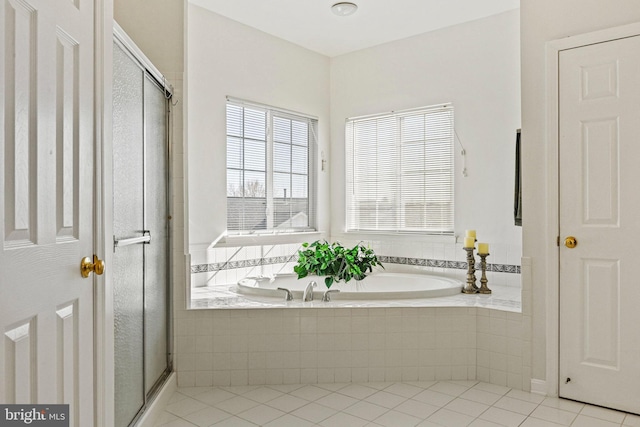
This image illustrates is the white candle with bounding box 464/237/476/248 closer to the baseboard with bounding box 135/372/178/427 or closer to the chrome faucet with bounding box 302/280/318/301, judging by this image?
the chrome faucet with bounding box 302/280/318/301

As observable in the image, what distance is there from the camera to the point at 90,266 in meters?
1.54

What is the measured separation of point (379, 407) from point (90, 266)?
1728mm

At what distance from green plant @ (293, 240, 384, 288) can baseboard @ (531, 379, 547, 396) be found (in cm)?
144

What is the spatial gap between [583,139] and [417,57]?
1951mm

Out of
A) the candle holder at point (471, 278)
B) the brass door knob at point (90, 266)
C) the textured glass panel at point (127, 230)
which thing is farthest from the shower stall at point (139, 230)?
the candle holder at point (471, 278)

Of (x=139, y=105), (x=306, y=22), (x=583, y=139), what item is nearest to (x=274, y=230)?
(x=306, y=22)

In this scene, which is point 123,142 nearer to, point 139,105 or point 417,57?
point 139,105

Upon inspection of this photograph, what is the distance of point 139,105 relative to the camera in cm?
230

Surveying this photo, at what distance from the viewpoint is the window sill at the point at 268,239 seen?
390cm

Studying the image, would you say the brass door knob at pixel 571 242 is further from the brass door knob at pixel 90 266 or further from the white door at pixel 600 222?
the brass door knob at pixel 90 266

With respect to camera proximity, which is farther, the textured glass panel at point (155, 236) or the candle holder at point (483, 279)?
the candle holder at point (483, 279)

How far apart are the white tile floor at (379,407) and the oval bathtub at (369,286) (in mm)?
549

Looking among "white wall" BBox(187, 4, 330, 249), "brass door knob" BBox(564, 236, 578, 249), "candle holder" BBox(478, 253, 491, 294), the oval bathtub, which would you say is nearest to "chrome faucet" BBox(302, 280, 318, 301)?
the oval bathtub

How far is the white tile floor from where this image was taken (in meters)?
2.44
